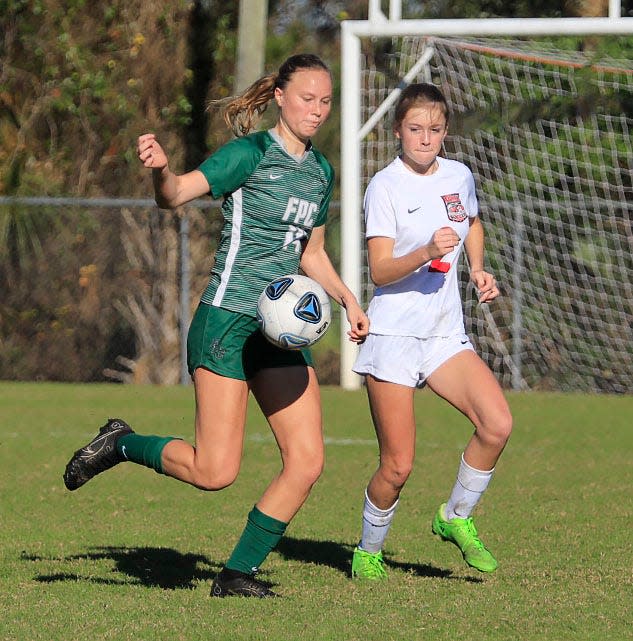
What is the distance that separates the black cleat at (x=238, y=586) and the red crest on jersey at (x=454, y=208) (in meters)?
1.73

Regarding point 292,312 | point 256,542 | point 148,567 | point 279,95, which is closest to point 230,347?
point 292,312

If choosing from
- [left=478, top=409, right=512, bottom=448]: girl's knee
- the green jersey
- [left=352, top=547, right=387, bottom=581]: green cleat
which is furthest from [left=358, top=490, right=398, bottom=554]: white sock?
the green jersey

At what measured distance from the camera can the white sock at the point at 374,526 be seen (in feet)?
19.7

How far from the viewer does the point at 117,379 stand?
18.2m

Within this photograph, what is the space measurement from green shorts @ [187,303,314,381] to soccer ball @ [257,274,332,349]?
0.14 meters

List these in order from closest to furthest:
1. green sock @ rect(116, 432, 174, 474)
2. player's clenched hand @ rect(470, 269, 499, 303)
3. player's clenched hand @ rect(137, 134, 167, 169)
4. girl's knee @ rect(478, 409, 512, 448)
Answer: player's clenched hand @ rect(137, 134, 167, 169), green sock @ rect(116, 432, 174, 474), girl's knee @ rect(478, 409, 512, 448), player's clenched hand @ rect(470, 269, 499, 303)

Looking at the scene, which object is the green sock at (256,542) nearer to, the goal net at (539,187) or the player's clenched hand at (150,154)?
the player's clenched hand at (150,154)

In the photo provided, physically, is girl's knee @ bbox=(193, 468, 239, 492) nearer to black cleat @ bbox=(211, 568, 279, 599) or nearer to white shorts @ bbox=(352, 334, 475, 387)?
black cleat @ bbox=(211, 568, 279, 599)

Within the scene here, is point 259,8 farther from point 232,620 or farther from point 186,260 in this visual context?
point 232,620

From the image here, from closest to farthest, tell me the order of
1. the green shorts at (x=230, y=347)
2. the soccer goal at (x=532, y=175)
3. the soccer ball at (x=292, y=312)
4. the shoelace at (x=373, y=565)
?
the soccer ball at (x=292, y=312) < the green shorts at (x=230, y=347) < the shoelace at (x=373, y=565) < the soccer goal at (x=532, y=175)

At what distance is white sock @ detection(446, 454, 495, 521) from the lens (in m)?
5.95

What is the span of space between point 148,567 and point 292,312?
1.68m

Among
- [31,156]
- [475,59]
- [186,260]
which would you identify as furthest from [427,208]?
[31,156]

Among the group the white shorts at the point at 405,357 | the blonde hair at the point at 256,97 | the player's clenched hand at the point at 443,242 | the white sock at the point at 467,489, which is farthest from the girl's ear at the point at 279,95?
the white sock at the point at 467,489
